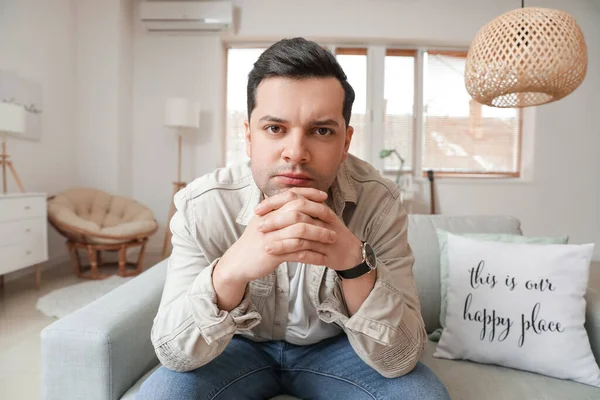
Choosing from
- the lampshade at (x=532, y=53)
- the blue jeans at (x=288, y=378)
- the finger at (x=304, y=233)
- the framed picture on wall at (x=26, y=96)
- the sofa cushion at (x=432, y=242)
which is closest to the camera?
the finger at (x=304, y=233)

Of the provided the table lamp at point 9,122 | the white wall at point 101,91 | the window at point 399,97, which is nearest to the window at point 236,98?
the white wall at point 101,91

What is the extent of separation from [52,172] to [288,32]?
291 centimetres

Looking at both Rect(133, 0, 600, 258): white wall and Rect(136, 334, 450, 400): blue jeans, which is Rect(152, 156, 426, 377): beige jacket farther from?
Rect(133, 0, 600, 258): white wall

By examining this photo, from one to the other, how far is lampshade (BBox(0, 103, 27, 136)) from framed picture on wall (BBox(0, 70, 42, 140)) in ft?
1.51

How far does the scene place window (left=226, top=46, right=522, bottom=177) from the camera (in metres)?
4.47

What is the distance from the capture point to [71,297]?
2.64 metres

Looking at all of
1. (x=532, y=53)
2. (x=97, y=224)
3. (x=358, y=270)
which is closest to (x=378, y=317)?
(x=358, y=270)

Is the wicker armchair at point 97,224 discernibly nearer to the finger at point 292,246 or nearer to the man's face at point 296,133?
the man's face at point 296,133

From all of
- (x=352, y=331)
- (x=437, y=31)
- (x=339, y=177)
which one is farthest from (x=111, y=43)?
(x=352, y=331)

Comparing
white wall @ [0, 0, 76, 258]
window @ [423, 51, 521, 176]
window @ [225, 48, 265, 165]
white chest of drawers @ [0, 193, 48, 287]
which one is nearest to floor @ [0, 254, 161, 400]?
white chest of drawers @ [0, 193, 48, 287]

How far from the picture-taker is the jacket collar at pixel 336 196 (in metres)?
0.96

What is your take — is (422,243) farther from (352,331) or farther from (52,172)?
(52,172)

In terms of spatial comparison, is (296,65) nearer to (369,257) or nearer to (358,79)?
(369,257)

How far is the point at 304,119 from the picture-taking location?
822 millimetres
